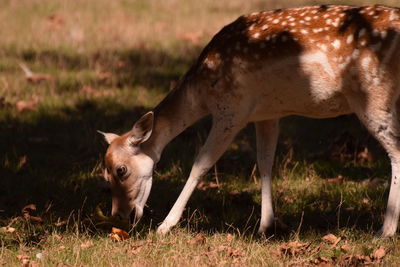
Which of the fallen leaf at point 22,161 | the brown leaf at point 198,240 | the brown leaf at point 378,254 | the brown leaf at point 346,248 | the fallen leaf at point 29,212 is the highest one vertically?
the brown leaf at point 378,254

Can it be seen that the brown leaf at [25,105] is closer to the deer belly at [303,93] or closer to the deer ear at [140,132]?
the deer ear at [140,132]

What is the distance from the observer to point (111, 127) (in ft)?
31.3

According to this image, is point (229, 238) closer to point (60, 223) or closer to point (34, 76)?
point (60, 223)

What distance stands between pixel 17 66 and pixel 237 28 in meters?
5.93

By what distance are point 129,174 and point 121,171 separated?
0.07 metres

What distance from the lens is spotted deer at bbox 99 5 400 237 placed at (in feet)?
19.8

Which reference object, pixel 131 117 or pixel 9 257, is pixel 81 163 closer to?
pixel 131 117

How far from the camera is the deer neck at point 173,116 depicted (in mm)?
6754

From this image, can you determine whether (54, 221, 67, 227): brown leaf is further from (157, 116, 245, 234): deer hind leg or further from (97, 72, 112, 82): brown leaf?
(97, 72, 112, 82): brown leaf

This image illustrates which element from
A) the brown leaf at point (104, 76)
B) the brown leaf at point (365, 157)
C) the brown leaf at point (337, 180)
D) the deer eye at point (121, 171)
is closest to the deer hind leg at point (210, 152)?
the deer eye at point (121, 171)

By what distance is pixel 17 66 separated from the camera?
11.7 m

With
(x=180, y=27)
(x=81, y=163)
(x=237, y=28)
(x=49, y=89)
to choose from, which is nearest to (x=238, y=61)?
(x=237, y=28)

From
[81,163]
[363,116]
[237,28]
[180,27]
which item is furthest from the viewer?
[180,27]

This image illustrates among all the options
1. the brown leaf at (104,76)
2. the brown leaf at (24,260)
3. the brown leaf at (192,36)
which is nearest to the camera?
the brown leaf at (24,260)
